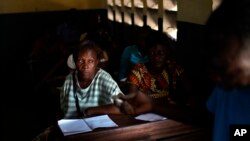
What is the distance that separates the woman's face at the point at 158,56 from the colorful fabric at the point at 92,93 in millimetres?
439

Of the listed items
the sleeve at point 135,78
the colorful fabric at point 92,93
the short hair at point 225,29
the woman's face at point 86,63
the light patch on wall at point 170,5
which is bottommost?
the colorful fabric at point 92,93

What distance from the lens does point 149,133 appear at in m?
1.91

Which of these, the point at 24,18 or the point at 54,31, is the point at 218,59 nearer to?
the point at 54,31

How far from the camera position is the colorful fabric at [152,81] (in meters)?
2.75

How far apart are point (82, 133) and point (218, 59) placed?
1200mm

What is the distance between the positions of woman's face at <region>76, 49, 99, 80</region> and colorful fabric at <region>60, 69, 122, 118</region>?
0.19 ft

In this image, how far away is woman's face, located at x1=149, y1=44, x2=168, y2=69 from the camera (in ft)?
9.05

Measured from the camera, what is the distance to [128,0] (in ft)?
18.4

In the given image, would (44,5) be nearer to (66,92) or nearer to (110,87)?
(66,92)

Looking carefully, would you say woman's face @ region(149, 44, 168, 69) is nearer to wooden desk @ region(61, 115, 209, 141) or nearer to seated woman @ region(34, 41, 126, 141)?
seated woman @ region(34, 41, 126, 141)

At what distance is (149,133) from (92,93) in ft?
2.32

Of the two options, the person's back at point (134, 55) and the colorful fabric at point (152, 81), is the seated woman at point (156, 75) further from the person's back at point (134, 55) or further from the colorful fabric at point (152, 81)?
the person's back at point (134, 55)

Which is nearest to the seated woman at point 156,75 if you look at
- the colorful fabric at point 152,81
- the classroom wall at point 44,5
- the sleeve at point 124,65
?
the colorful fabric at point 152,81

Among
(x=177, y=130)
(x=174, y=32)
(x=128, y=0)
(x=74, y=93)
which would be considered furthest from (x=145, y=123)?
(x=128, y=0)
